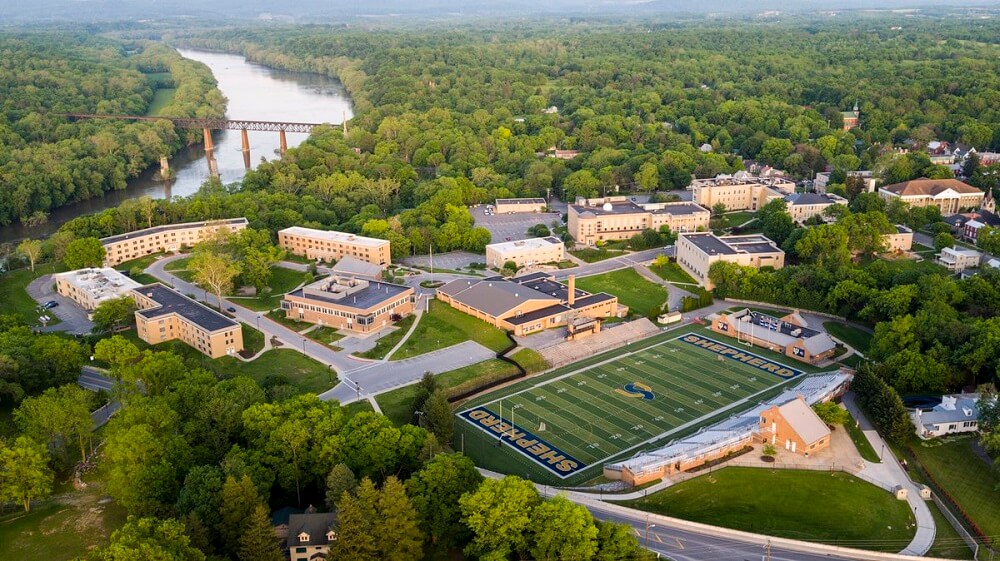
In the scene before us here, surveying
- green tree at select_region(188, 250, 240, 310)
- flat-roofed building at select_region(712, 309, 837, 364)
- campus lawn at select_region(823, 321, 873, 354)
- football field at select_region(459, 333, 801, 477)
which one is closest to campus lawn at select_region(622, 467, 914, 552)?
football field at select_region(459, 333, 801, 477)

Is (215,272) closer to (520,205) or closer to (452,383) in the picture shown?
(452,383)

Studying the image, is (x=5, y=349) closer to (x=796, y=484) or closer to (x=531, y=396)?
(x=531, y=396)

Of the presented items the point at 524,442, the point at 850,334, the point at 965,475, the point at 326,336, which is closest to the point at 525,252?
the point at 326,336

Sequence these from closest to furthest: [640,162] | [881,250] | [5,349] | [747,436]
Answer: [747,436] → [5,349] → [881,250] → [640,162]

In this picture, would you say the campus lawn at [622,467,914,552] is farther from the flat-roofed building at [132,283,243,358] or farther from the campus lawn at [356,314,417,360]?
the flat-roofed building at [132,283,243,358]

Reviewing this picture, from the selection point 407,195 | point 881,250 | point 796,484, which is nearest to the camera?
point 796,484

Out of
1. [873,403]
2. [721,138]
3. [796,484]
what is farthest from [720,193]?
[796,484]

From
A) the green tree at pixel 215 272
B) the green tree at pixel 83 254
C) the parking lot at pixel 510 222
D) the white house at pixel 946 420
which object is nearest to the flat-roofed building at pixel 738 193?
the parking lot at pixel 510 222
